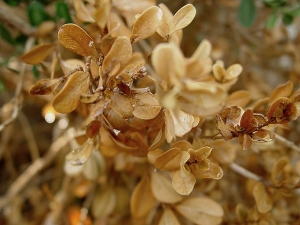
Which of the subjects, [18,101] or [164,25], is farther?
[18,101]

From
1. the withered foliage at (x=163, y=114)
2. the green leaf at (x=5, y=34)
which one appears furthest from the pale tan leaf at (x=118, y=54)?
the green leaf at (x=5, y=34)

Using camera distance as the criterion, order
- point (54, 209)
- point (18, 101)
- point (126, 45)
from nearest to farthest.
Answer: point (126, 45) < point (18, 101) < point (54, 209)

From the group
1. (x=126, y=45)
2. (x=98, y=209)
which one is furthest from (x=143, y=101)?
(x=98, y=209)

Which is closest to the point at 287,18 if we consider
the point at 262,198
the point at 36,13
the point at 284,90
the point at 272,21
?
the point at 272,21

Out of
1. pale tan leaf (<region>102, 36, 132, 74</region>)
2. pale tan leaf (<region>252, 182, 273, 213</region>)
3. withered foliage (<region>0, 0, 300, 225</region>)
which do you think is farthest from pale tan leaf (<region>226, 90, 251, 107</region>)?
pale tan leaf (<region>102, 36, 132, 74</region>)

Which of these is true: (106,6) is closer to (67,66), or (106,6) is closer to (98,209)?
(67,66)

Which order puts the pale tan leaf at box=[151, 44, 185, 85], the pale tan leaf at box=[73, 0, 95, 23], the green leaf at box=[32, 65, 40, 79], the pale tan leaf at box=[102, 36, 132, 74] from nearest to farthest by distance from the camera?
the pale tan leaf at box=[151, 44, 185, 85] < the pale tan leaf at box=[102, 36, 132, 74] < the pale tan leaf at box=[73, 0, 95, 23] < the green leaf at box=[32, 65, 40, 79]

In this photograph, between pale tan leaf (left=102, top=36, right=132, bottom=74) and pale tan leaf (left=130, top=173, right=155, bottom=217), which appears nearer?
pale tan leaf (left=102, top=36, right=132, bottom=74)

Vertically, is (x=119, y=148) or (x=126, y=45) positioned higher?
(x=126, y=45)

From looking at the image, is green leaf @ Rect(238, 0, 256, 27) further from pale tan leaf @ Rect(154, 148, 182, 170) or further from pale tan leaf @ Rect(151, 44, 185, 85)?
pale tan leaf @ Rect(151, 44, 185, 85)
